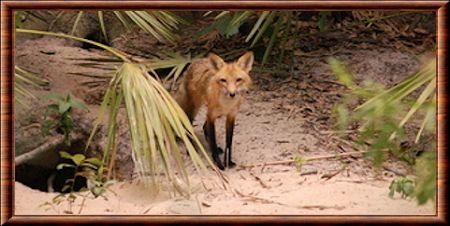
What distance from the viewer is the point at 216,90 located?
4332 mm

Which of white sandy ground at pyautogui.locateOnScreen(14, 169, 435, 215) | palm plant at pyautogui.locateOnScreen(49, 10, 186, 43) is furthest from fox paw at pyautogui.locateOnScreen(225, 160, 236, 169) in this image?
palm plant at pyautogui.locateOnScreen(49, 10, 186, 43)

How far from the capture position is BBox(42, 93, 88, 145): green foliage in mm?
4223

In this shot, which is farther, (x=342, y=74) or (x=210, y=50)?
(x=210, y=50)

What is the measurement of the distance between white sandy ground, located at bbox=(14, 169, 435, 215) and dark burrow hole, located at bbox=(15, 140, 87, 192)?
0.17m

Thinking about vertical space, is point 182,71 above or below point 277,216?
above

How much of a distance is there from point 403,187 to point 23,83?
→ 1976 mm

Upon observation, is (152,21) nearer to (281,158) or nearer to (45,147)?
(45,147)

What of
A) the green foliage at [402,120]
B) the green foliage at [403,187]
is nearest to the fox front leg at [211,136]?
the green foliage at [402,120]

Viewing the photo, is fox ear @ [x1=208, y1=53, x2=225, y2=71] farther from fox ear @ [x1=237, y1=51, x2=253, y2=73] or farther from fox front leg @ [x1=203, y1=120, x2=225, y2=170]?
fox front leg @ [x1=203, y1=120, x2=225, y2=170]

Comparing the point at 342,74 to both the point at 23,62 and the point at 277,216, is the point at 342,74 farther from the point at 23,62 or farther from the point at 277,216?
the point at 23,62

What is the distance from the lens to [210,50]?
453 centimetres

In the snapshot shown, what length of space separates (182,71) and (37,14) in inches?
34.7

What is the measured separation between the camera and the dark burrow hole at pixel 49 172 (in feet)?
13.4

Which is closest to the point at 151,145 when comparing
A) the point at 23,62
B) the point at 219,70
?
the point at 219,70
